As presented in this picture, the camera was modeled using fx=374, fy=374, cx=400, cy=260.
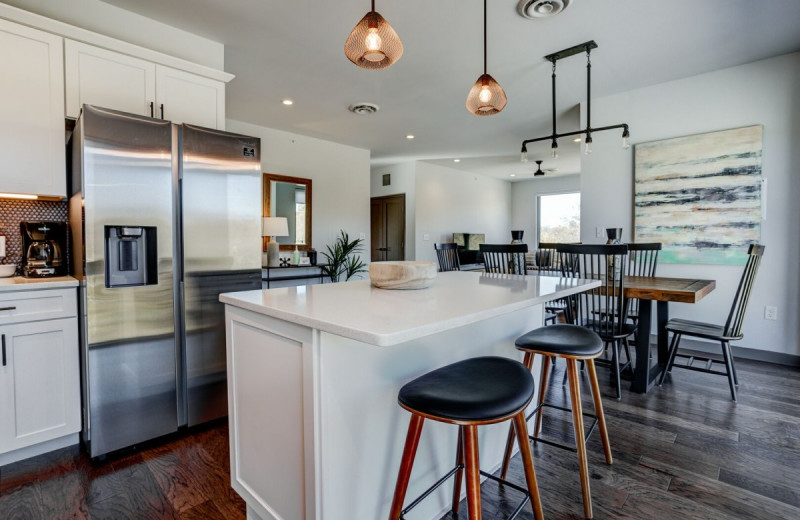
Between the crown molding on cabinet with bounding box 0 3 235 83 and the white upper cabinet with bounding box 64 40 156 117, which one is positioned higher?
the crown molding on cabinet with bounding box 0 3 235 83

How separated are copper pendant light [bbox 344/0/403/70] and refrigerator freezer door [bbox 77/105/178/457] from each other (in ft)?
4.09

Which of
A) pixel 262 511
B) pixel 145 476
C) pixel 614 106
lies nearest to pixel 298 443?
pixel 262 511

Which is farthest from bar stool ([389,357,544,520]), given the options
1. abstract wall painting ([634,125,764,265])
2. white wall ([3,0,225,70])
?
abstract wall painting ([634,125,764,265])

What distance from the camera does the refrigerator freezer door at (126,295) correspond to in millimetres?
1873

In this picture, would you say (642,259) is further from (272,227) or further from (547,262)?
(272,227)

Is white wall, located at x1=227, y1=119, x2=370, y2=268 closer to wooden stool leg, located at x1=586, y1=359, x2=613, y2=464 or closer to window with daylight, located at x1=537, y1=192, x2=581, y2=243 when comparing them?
wooden stool leg, located at x1=586, y1=359, x2=613, y2=464

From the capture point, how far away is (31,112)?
6.62 feet

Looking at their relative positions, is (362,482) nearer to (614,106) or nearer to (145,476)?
(145,476)

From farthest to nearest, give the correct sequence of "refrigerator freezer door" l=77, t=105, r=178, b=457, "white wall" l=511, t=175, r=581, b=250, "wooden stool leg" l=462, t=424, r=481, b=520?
1. "white wall" l=511, t=175, r=581, b=250
2. "refrigerator freezer door" l=77, t=105, r=178, b=457
3. "wooden stool leg" l=462, t=424, r=481, b=520

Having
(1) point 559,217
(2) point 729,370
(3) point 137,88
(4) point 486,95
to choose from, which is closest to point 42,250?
(3) point 137,88

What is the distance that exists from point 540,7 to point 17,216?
11.5 ft

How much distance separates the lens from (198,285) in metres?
2.21

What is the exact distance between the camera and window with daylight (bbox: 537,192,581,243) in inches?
353

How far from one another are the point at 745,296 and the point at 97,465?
398 cm
